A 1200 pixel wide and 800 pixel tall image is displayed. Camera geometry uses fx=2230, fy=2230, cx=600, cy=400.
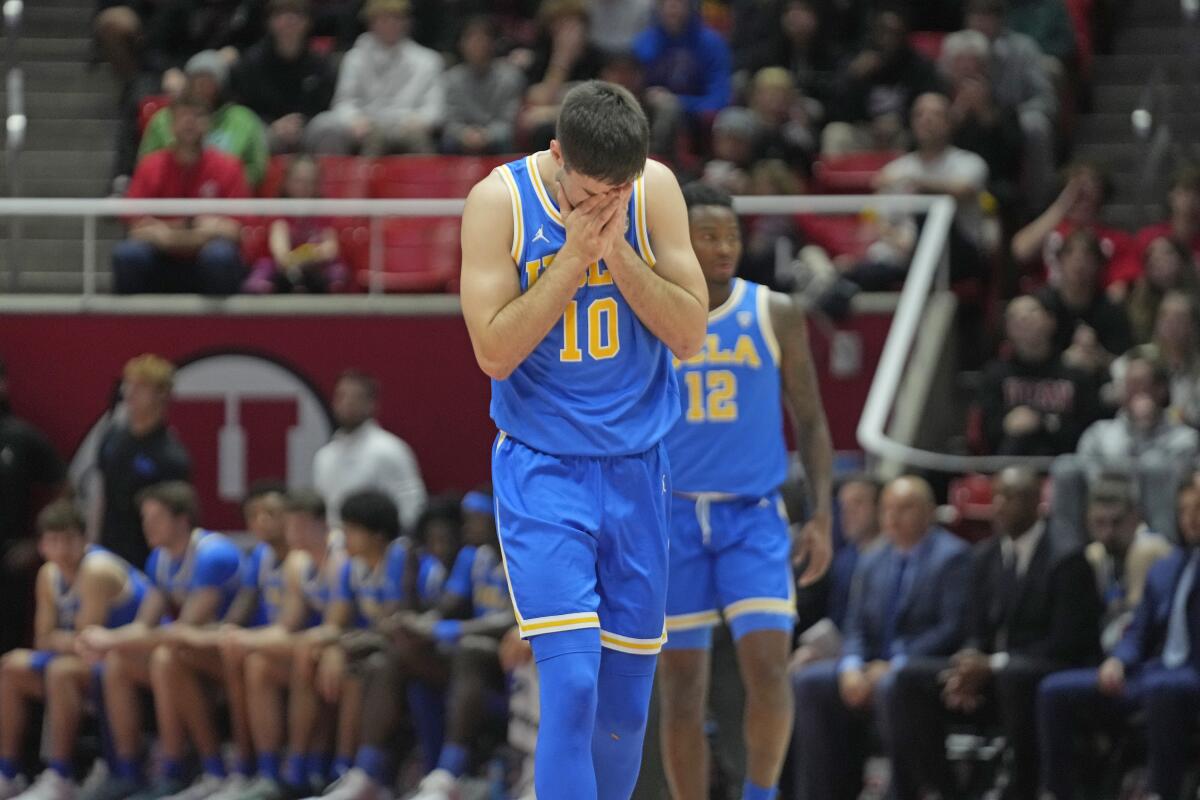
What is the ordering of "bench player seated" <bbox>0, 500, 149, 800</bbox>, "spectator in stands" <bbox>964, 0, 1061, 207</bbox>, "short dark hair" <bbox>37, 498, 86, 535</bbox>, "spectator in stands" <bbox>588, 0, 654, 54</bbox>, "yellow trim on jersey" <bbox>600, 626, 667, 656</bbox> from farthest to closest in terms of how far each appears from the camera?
1. "spectator in stands" <bbox>588, 0, 654, 54</bbox>
2. "spectator in stands" <bbox>964, 0, 1061, 207</bbox>
3. "short dark hair" <bbox>37, 498, 86, 535</bbox>
4. "bench player seated" <bbox>0, 500, 149, 800</bbox>
5. "yellow trim on jersey" <bbox>600, 626, 667, 656</bbox>

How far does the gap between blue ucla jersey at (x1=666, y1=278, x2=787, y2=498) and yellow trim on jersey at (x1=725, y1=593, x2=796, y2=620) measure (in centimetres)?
40

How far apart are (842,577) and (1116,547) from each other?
1.37 metres

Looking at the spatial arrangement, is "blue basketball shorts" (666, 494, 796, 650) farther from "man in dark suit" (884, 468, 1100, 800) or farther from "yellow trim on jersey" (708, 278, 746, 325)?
"man in dark suit" (884, 468, 1100, 800)

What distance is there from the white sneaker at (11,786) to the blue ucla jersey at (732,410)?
5.80 m

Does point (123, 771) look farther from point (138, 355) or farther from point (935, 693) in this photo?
point (935, 693)

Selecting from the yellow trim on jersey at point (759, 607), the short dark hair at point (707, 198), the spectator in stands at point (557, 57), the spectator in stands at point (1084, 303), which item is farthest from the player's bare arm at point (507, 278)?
the spectator in stands at point (557, 57)

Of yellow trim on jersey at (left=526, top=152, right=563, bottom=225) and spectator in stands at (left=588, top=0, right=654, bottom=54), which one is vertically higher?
spectator in stands at (left=588, top=0, right=654, bottom=54)

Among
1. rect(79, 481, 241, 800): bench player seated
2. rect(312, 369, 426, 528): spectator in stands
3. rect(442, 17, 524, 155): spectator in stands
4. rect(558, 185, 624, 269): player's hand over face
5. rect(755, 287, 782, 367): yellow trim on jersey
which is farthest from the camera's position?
rect(442, 17, 524, 155): spectator in stands

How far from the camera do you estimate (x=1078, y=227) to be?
44.4 ft

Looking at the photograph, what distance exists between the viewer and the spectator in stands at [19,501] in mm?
Answer: 13430

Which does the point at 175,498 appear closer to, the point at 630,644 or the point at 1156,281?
the point at 1156,281

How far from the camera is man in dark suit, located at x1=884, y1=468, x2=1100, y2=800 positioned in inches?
410

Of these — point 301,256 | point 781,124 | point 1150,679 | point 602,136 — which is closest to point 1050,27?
point 781,124

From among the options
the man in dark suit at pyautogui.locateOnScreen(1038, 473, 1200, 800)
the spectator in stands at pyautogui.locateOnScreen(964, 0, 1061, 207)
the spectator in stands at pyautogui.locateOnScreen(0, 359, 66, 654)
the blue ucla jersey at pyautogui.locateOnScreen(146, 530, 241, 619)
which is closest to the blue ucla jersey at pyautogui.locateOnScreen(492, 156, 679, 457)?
the man in dark suit at pyautogui.locateOnScreen(1038, 473, 1200, 800)
